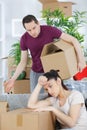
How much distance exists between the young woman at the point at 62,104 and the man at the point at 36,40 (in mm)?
Answer: 418

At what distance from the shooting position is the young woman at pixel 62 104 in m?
2.28

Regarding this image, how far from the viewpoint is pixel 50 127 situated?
2350mm

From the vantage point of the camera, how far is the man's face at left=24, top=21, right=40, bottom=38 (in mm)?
2652

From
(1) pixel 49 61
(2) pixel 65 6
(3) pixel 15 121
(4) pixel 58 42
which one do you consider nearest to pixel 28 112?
(3) pixel 15 121

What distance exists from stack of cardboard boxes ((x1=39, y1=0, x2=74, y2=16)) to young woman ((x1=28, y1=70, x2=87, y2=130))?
272cm

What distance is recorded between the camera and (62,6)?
500cm

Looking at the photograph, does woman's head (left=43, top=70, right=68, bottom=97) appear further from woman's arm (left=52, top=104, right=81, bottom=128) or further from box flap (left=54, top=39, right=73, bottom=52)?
box flap (left=54, top=39, right=73, bottom=52)

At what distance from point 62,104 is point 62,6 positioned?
2.90 metres

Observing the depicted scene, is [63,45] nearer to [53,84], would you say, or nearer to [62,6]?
[53,84]

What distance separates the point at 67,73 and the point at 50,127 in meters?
0.51

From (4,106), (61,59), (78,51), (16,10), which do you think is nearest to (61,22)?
(16,10)

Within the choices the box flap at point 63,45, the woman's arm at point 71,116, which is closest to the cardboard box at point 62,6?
the box flap at point 63,45

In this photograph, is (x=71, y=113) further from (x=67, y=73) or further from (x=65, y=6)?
(x=65, y=6)

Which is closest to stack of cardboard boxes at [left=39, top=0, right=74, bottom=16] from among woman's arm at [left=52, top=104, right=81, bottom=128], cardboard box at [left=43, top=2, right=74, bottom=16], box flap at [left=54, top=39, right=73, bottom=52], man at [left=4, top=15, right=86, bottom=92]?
cardboard box at [left=43, top=2, right=74, bottom=16]
